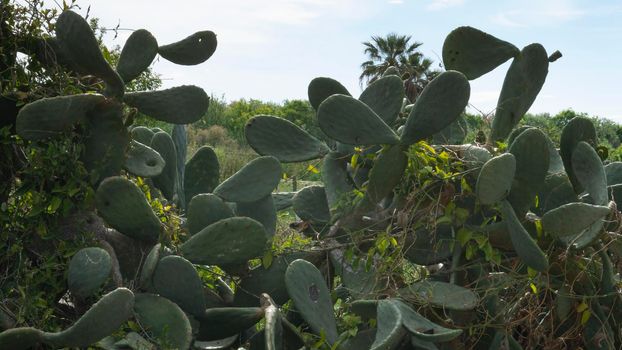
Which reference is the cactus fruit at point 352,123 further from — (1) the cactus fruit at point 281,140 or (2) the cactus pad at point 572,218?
(2) the cactus pad at point 572,218

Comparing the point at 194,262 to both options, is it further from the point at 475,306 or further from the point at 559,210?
the point at 559,210

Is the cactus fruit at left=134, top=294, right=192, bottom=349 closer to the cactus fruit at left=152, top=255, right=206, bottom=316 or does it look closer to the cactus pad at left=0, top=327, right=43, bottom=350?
the cactus fruit at left=152, top=255, right=206, bottom=316

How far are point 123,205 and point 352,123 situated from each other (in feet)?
2.37

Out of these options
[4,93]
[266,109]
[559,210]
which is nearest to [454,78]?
[559,210]

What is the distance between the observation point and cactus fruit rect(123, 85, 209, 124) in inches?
98.8

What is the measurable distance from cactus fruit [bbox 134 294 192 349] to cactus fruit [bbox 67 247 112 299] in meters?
0.14

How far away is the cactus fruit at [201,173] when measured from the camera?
3035 mm

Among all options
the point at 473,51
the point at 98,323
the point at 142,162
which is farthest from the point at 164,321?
the point at 473,51

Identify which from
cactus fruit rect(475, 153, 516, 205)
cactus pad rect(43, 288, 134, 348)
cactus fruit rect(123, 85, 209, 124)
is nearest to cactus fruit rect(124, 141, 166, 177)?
cactus fruit rect(123, 85, 209, 124)

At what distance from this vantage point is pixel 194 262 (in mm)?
2406

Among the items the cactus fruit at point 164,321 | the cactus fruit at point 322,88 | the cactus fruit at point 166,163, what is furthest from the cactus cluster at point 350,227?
the cactus fruit at point 166,163

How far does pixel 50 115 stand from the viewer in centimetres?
221

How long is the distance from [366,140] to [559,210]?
0.59 meters

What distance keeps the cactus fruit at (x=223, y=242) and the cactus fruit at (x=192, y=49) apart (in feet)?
2.03
